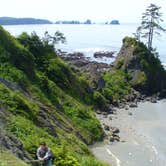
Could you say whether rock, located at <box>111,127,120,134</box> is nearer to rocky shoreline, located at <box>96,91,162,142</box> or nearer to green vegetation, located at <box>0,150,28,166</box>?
rocky shoreline, located at <box>96,91,162,142</box>

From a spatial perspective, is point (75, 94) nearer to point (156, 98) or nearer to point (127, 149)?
point (127, 149)

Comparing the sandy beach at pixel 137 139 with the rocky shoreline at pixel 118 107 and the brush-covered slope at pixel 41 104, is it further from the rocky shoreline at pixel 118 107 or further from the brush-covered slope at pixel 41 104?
the brush-covered slope at pixel 41 104

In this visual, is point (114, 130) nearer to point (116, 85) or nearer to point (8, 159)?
point (116, 85)

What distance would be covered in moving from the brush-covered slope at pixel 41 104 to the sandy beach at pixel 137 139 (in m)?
A: 2.22

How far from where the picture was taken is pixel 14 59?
42.6m

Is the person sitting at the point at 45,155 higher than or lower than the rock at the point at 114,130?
higher

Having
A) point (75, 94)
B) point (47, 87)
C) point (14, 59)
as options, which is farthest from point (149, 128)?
point (14, 59)

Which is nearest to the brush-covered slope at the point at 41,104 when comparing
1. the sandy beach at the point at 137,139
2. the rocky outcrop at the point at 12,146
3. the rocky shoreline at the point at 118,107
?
the rocky outcrop at the point at 12,146

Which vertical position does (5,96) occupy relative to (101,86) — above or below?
above

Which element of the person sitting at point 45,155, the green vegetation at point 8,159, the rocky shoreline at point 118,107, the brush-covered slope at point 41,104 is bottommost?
the rocky shoreline at point 118,107

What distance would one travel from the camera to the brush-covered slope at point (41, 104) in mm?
27828

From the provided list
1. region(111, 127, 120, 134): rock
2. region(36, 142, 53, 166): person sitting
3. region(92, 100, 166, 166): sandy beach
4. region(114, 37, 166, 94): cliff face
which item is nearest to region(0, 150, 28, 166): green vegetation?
region(36, 142, 53, 166): person sitting

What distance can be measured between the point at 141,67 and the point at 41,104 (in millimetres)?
35758

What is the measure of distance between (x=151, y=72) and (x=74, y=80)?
25.5m
